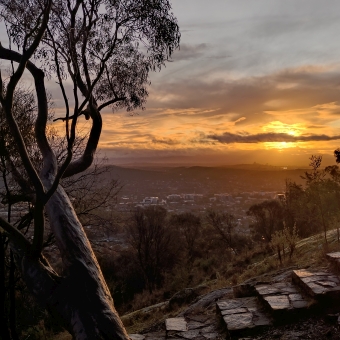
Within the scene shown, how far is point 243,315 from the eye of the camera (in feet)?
18.1

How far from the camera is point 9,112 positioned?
3.30m

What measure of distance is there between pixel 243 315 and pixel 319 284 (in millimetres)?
1211

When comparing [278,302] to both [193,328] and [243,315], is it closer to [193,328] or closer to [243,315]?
[243,315]

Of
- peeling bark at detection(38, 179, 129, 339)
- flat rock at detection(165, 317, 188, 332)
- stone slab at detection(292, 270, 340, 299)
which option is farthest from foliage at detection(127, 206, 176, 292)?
peeling bark at detection(38, 179, 129, 339)

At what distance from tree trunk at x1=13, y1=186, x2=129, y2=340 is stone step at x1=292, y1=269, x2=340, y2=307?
310 cm

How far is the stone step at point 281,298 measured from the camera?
5.17 metres

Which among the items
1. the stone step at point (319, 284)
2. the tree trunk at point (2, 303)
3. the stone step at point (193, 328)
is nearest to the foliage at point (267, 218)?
the stone step at point (319, 284)

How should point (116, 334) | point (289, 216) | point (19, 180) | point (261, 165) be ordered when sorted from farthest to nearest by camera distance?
point (261, 165), point (289, 216), point (19, 180), point (116, 334)

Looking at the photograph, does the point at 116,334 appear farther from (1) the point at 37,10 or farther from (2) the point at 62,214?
(1) the point at 37,10

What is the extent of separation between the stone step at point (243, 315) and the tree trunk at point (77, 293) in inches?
89.4

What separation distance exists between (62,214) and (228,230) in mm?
21805

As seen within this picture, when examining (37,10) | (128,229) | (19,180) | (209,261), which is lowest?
(209,261)

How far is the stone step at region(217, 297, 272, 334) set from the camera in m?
5.05

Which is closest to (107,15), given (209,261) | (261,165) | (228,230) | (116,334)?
(116,334)
